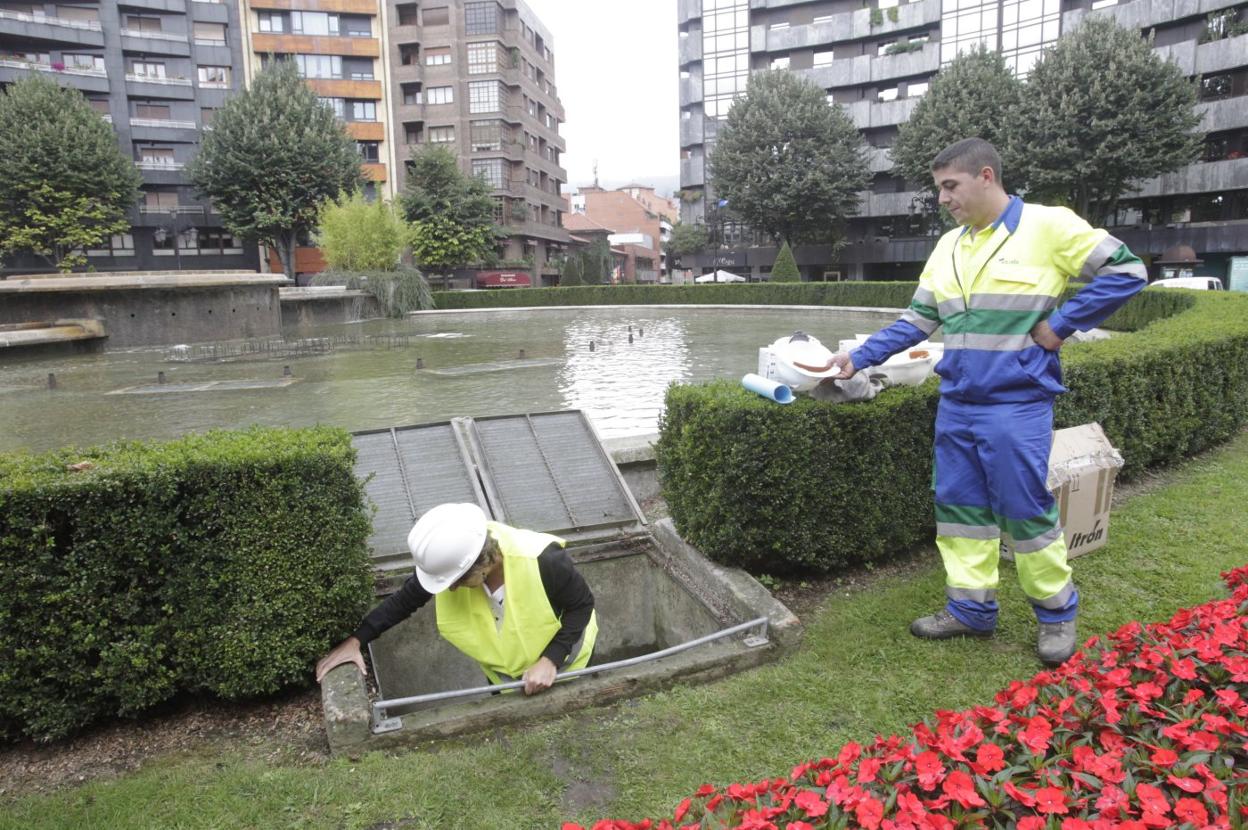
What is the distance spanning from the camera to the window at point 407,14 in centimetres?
5622

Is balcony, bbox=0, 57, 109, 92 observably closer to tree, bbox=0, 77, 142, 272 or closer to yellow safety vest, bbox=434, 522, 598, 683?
tree, bbox=0, 77, 142, 272

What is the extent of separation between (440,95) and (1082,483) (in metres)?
59.5

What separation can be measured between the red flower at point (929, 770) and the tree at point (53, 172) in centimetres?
4831

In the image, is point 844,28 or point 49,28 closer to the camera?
point 49,28

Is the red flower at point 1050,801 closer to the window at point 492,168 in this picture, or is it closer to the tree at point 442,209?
the tree at point 442,209

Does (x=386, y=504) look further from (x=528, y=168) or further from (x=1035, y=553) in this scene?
(x=528, y=168)

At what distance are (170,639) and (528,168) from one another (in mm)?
61697

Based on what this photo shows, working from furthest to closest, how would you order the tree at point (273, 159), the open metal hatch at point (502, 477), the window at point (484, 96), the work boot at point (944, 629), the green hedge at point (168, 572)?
the window at point (484, 96) < the tree at point (273, 159) < the open metal hatch at point (502, 477) < the work boot at point (944, 629) < the green hedge at point (168, 572)

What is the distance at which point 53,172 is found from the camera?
40031 millimetres

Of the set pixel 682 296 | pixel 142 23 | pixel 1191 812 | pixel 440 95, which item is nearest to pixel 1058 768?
pixel 1191 812

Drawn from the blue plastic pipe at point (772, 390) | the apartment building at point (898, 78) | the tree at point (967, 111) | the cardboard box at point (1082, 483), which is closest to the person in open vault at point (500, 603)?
the blue plastic pipe at point (772, 390)

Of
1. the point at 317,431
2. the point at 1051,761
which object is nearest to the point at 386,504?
the point at 317,431

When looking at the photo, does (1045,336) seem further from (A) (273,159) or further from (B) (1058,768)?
(A) (273,159)

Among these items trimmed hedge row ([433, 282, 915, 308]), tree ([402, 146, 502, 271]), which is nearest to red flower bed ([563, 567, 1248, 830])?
trimmed hedge row ([433, 282, 915, 308])
